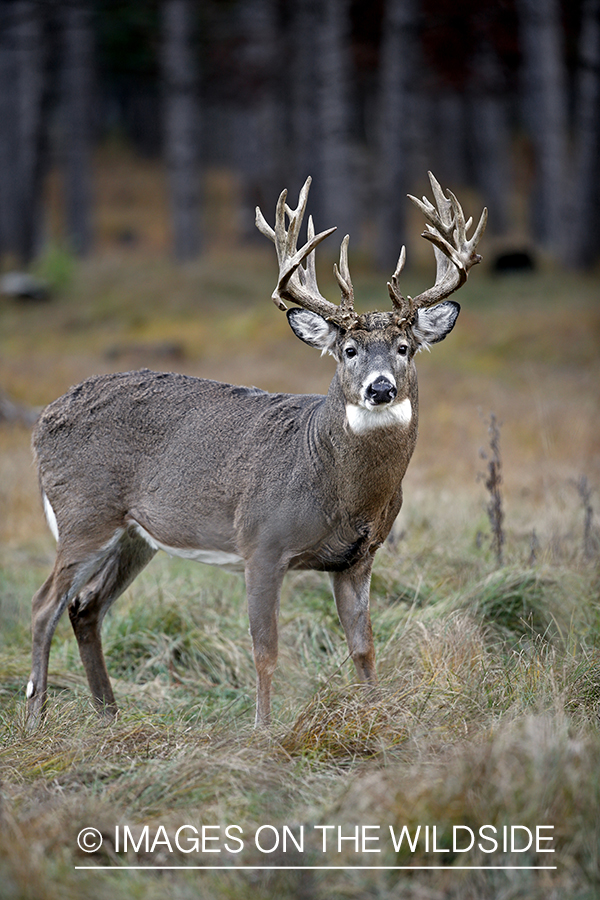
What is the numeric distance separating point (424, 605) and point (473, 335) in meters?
8.94

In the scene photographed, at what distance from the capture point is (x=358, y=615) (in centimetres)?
441

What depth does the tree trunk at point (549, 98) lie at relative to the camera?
18953 millimetres

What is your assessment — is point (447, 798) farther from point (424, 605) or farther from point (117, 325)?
point (117, 325)

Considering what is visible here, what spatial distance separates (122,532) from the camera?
189 inches

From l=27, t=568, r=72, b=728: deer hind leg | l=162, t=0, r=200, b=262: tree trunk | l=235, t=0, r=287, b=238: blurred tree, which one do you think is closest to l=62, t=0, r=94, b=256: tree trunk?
l=162, t=0, r=200, b=262: tree trunk

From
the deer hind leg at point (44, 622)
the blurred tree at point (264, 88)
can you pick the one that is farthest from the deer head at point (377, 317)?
the blurred tree at point (264, 88)

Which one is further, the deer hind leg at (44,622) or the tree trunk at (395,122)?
the tree trunk at (395,122)

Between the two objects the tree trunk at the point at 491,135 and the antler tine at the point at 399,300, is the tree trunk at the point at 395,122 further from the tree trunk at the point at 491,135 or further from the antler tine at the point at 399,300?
the antler tine at the point at 399,300

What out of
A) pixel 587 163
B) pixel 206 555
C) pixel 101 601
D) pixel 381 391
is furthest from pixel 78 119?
pixel 381 391

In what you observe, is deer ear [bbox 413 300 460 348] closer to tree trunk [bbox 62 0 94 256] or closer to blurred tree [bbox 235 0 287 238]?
blurred tree [bbox 235 0 287 238]

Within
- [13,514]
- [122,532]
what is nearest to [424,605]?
[122,532]

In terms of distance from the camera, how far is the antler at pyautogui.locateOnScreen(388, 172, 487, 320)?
4129 mm

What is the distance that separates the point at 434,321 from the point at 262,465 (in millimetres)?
997

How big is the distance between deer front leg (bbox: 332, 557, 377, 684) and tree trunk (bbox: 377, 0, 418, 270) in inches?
547
